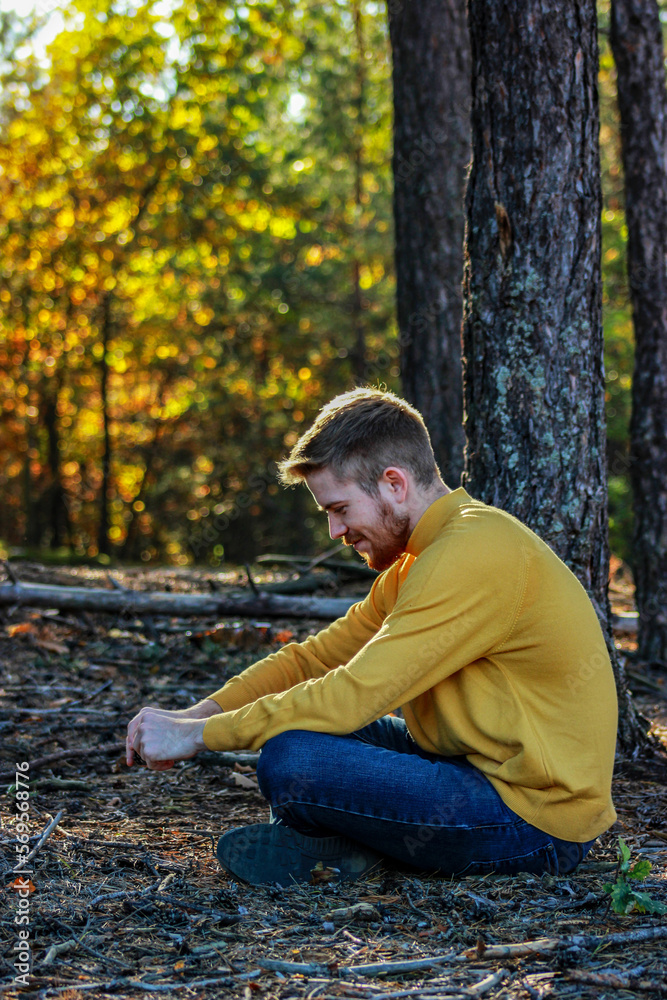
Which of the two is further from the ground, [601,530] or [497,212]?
[497,212]

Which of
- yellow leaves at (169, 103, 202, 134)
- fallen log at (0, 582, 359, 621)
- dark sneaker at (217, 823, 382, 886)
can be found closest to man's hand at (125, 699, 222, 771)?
dark sneaker at (217, 823, 382, 886)

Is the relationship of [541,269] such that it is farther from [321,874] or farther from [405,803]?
[321,874]

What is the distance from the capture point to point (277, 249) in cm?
1444

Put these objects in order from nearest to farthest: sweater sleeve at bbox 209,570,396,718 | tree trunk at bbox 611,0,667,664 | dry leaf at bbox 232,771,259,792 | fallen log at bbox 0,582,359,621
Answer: sweater sleeve at bbox 209,570,396,718 → dry leaf at bbox 232,771,259,792 → fallen log at bbox 0,582,359,621 → tree trunk at bbox 611,0,667,664

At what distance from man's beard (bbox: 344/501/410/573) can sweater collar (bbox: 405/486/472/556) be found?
5 cm

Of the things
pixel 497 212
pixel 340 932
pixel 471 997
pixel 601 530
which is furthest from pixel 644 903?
pixel 497 212

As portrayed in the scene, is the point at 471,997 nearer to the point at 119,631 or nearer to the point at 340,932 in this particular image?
the point at 340,932

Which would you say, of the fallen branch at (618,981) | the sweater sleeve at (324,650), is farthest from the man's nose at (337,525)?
the fallen branch at (618,981)

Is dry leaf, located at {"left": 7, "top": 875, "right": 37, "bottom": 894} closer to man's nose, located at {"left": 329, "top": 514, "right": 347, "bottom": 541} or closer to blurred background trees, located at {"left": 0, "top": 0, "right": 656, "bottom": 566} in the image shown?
man's nose, located at {"left": 329, "top": 514, "right": 347, "bottom": 541}

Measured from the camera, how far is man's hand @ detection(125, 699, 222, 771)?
2.49 m

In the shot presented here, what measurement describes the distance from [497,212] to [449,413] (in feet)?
Answer: 8.37

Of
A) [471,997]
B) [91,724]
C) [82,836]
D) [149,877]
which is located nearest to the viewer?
[471,997]

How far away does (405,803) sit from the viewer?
2465 mm

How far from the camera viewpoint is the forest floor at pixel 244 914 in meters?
2.01
